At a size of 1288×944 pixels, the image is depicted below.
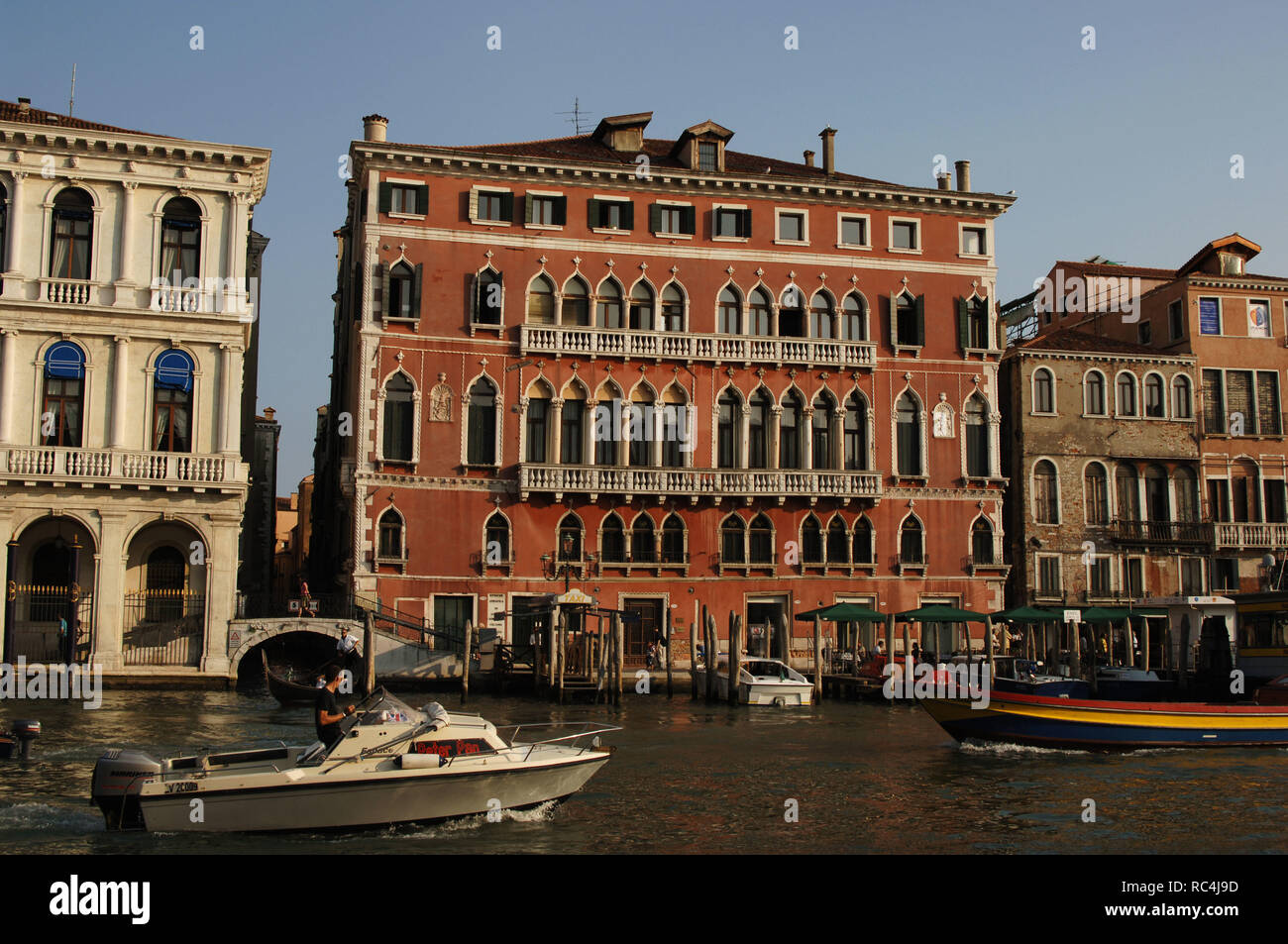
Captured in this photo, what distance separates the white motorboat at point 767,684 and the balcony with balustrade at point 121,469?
1174 cm

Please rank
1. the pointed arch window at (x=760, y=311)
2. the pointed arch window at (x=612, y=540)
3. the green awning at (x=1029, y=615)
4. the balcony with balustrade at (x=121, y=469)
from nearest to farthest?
the balcony with balustrade at (x=121, y=469) < the green awning at (x=1029, y=615) < the pointed arch window at (x=612, y=540) < the pointed arch window at (x=760, y=311)

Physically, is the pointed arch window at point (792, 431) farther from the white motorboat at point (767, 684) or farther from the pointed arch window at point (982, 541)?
the white motorboat at point (767, 684)

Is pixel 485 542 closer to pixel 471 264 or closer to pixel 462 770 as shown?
pixel 471 264

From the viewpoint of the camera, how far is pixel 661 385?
32.1 m

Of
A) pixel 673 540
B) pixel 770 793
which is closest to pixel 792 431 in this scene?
pixel 673 540

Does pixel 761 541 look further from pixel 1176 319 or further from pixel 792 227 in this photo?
pixel 1176 319

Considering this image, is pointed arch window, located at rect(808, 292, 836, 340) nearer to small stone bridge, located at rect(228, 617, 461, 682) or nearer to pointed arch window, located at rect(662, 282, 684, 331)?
pointed arch window, located at rect(662, 282, 684, 331)

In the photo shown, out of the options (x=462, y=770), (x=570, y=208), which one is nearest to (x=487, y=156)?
(x=570, y=208)

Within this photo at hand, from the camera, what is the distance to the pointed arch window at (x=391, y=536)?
3006 centimetres

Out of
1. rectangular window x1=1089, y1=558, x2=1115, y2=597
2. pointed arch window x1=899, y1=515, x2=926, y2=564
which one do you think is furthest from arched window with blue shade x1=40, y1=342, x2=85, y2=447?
rectangular window x1=1089, y1=558, x2=1115, y2=597

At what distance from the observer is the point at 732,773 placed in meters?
17.0

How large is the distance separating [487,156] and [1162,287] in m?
21.1

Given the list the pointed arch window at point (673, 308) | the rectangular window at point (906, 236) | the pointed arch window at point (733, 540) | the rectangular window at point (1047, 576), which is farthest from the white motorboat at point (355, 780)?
the rectangular window at point (1047, 576)
